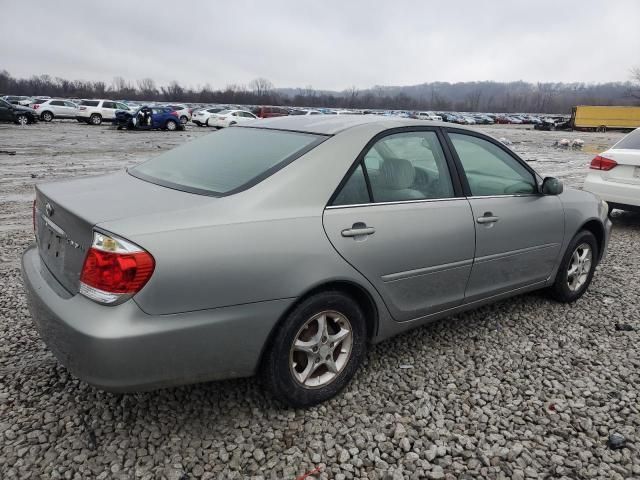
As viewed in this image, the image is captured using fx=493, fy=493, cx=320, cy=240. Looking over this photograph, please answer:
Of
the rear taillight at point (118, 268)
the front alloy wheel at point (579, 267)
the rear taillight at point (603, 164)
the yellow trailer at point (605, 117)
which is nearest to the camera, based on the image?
the rear taillight at point (118, 268)

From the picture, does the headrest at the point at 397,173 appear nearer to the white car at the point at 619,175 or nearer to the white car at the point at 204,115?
the white car at the point at 619,175

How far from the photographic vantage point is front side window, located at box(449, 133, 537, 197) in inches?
133

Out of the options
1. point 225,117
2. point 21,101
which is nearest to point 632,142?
point 225,117

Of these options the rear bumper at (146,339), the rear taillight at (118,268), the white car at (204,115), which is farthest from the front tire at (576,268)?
the white car at (204,115)

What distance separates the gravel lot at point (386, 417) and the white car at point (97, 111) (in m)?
33.1

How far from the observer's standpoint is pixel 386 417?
268cm

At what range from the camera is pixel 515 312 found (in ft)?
13.5

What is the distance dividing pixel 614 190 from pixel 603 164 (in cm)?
43

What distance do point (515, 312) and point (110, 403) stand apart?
312 cm

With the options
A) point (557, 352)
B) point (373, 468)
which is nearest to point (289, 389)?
point (373, 468)

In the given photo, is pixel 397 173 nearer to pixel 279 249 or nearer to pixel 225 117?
pixel 279 249

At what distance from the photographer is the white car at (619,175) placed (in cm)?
671

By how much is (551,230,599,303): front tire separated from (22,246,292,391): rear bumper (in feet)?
9.20

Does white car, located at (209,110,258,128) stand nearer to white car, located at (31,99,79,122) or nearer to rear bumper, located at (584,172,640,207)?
white car, located at (31,99,79,122)
